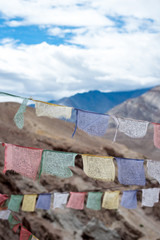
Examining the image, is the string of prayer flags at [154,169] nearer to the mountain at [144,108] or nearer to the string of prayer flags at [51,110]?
the string of prayer flags at [51,110]

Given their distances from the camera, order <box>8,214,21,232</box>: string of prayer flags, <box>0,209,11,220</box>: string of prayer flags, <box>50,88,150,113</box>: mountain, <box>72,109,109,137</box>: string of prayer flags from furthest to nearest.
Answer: <box>50,88,150,113</box>: mountain
<box>8,214,21,232</box>: string of prayer flags
<box>0,209,11,220</box>: string of prayer flags
<box>72,109,109,137</box>: string of prayer flags

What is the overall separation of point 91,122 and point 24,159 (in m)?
1.80

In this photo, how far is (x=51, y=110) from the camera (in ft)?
21.4

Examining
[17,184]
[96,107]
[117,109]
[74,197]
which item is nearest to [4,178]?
[17,184]

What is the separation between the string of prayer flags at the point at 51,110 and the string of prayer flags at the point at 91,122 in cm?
28

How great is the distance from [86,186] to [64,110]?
527 cm

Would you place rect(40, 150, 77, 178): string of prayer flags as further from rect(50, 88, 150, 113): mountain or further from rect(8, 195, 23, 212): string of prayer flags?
rect(50, 88, 150, 113): mountain

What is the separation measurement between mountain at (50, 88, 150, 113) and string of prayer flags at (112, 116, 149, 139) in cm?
13520

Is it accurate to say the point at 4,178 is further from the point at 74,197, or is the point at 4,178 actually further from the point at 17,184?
the point at 74,197

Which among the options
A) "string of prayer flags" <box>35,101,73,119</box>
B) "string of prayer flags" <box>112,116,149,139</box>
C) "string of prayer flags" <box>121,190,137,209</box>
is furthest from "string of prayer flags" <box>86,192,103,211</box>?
"string of prayer flags" <box>35,101,73,119</box>

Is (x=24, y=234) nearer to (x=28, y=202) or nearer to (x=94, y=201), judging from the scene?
(x=28, y=202)

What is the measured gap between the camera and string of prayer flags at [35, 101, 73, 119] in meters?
6.47

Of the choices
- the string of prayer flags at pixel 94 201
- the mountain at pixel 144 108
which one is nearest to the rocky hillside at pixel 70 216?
the string of prayer flags at pixel 94 201

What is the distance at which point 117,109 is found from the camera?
78.3 m
